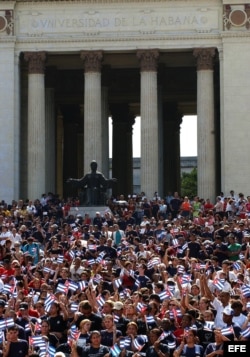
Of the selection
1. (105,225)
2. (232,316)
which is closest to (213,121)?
(105,225)

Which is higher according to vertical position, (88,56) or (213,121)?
(88,56)

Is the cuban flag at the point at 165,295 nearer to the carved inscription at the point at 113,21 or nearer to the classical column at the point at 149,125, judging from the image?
the classical column at the point at 149,125

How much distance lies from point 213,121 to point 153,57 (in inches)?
236

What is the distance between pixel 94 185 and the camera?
60.2 meters

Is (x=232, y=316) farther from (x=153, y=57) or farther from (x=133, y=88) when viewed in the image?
(x=133, y=88)

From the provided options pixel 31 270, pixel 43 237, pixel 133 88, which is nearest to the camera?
pixel 31 270

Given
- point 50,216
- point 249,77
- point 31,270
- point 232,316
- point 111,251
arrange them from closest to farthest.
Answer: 1. point 232,316
2. point 31,270
3. point 111,251
4. point 50,216
5. point 249,77

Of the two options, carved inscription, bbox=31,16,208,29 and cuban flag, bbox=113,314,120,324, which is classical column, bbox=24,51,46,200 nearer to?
carved inscription, bbox=31,16,208,29

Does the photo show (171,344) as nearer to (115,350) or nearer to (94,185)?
(115,350)

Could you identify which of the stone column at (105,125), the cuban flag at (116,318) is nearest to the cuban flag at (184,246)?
the cuban flag at (116,318)

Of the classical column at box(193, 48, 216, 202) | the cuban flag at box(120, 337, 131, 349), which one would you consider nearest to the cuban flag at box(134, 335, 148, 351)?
the cuban flag at box(120, 337, 131, 349)

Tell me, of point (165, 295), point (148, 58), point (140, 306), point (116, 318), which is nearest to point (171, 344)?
point (116, 318)

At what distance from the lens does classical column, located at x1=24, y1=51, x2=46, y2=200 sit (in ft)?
231

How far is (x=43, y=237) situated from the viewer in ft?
163
